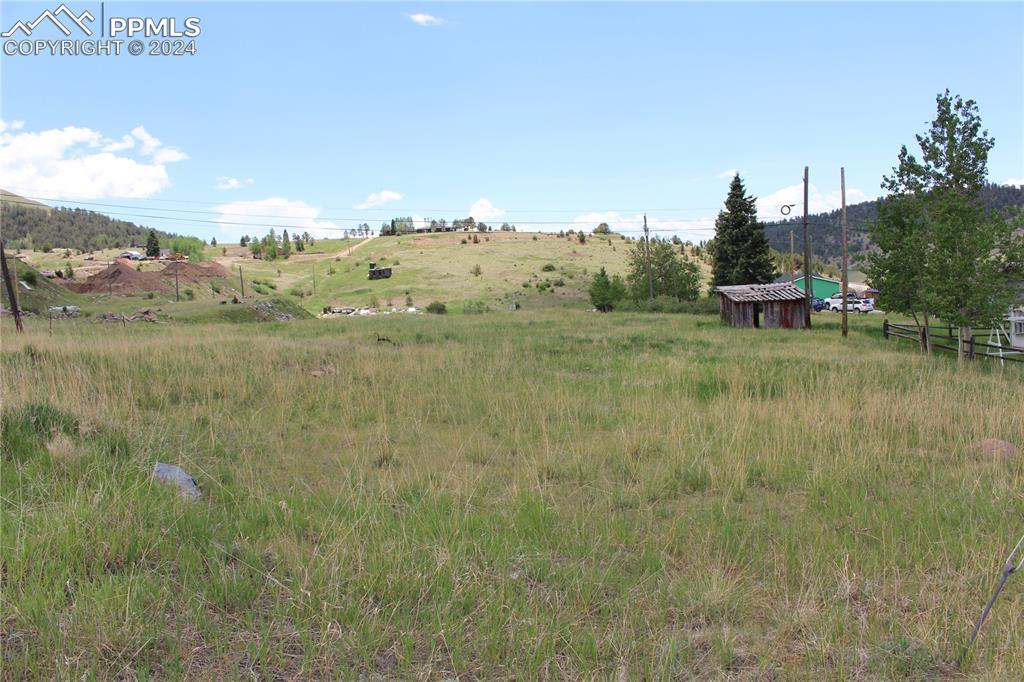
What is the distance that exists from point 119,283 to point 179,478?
61302 millimetres

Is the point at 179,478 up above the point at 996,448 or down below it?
above

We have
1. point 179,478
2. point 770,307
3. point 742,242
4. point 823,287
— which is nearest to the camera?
point 179,478

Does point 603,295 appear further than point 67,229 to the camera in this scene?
No

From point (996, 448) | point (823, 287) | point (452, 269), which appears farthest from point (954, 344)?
point (823, 287)

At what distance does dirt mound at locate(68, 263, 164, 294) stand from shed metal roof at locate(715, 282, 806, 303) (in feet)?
165

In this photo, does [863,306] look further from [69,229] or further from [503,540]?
[69,229]

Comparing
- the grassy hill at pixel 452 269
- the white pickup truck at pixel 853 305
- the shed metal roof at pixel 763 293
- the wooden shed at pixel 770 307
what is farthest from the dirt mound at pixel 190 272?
the white pickup truck at pixel 853 305

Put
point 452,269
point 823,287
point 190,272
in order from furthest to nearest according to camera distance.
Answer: point 823,287, point 452,269, point 190,272

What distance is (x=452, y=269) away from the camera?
88.2 m

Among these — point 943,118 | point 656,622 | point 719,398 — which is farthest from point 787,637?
point 943,118

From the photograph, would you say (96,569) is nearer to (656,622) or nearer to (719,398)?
(656,622)

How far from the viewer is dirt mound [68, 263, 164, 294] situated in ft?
178

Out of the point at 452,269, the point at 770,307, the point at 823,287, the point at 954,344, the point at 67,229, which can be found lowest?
the point at 954,344

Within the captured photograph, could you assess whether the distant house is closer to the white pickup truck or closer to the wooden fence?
the white pickup truck
